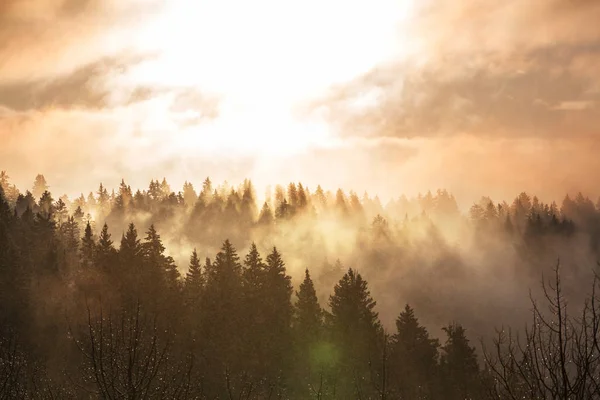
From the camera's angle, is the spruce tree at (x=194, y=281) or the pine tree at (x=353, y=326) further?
the spruce tree at (x=194, y=281)

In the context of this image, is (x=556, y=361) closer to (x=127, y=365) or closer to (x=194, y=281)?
(x=127, y=365)

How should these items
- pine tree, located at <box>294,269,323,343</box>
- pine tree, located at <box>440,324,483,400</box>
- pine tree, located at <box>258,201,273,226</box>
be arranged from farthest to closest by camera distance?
pine tree, located at <box>258,201,273,226</box>
pine tree, located at <box>294,269,323,343</box>
pine tree, located at <box>440,324,483,400</box>

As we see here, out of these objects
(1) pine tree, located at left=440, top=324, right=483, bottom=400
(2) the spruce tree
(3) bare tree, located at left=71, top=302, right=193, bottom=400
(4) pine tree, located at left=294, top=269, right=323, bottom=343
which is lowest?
(1) pine tree, located at left=440, top=324, right=483, bottom=400

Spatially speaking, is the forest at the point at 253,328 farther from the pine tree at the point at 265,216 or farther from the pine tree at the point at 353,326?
the pine tree at the point at 265,216

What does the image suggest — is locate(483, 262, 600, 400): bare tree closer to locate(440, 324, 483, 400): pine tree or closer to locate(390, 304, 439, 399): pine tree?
locate(440, 324, 483, 400): pine tree

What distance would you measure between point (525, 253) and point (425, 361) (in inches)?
5007

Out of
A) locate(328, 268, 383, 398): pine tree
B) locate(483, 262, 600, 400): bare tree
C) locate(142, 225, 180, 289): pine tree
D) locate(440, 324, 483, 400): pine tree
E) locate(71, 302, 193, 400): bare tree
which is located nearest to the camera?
locate(483, 262, 600, 400): bare tree

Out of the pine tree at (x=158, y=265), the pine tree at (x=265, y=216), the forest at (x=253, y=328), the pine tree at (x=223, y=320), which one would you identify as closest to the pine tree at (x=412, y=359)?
the forest at (x=253, y=328)

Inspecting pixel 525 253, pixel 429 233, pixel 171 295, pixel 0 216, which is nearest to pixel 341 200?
pixel 429 233

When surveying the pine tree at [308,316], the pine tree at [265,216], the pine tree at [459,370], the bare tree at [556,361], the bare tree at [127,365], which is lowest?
the pine tree at [459,370]

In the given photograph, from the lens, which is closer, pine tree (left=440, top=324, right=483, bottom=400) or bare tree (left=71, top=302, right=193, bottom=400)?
bare tree (left=71, top=302, right=193, bottom=400)

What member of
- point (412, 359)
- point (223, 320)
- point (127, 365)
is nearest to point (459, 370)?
point (412, 359)

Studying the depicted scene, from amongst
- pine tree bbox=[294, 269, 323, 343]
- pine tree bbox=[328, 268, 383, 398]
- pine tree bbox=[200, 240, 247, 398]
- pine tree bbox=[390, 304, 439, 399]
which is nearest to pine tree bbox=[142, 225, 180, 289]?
pine tree bbox=[200, 240, 247, 398]

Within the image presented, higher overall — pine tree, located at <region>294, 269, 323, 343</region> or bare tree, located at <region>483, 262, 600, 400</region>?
pine tree, located at <region>294, 269, 323, 343</region>
